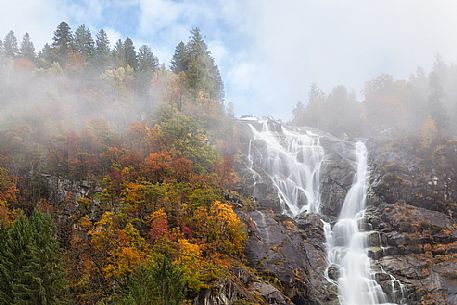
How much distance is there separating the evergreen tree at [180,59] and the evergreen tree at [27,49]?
90.1ft

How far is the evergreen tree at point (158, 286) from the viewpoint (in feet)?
86.8

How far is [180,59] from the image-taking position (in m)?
85.3

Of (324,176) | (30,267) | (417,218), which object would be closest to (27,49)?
(324,176)

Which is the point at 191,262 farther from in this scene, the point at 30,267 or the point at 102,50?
the point at 102,50

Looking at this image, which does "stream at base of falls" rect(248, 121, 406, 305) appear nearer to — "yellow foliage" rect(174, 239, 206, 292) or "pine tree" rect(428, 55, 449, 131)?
"pine tree" rect(428, 55, 449, 131)

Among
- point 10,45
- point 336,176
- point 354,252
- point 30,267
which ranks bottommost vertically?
point 30,267

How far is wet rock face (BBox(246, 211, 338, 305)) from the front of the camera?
41594mm

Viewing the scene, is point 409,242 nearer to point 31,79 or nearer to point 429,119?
point 429,119

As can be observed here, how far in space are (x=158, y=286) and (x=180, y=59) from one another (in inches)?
2526

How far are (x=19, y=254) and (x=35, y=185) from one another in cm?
1711

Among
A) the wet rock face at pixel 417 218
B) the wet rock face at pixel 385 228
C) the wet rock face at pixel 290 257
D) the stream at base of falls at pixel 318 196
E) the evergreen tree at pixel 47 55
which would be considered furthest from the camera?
the evergreen tree at pixel 47 55

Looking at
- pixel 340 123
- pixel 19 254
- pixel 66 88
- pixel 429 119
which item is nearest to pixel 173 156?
pixel 19 254

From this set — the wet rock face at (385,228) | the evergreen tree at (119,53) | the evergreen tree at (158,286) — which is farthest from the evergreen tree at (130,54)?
the evergreen tree at (158,286)

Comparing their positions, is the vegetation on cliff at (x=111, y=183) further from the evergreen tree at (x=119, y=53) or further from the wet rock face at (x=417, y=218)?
→ the wet rock face at (x=417, y=218)
